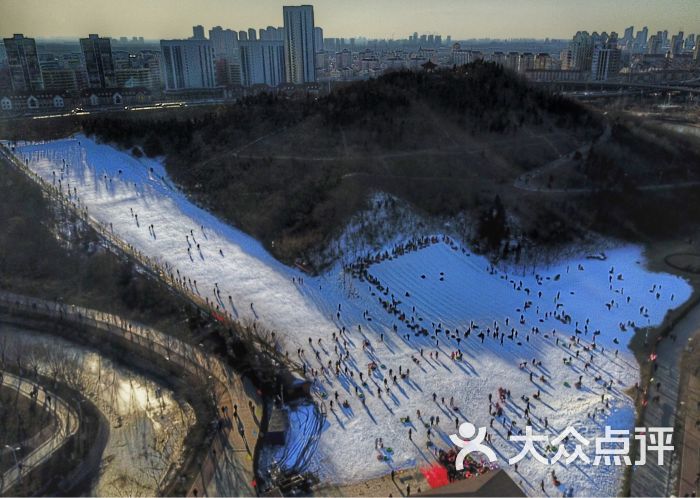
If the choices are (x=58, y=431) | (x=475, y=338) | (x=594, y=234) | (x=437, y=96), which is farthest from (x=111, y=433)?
(x=437, y=96)

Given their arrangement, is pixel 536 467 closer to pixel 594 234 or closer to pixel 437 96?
pixel 594 234

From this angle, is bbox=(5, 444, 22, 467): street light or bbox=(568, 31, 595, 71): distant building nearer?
bbox=(5, 444, 22, 467): street light

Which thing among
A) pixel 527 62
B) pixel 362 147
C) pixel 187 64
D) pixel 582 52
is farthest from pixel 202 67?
pixel 582 52

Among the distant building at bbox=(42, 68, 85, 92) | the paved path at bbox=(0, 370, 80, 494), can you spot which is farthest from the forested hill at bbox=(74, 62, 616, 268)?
the distant building at bbox=(42, 68, 85, 92)

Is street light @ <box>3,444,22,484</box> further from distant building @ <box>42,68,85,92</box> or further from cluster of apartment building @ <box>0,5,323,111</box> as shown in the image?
distant building @ <box>42,68,85,92</box>

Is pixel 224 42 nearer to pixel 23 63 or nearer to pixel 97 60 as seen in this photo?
pixel 97 60

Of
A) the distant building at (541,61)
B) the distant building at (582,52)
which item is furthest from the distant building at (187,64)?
the distant building at (582,52)

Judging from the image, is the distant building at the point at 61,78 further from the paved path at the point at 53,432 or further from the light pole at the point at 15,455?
the light pole at the point at 15,455
